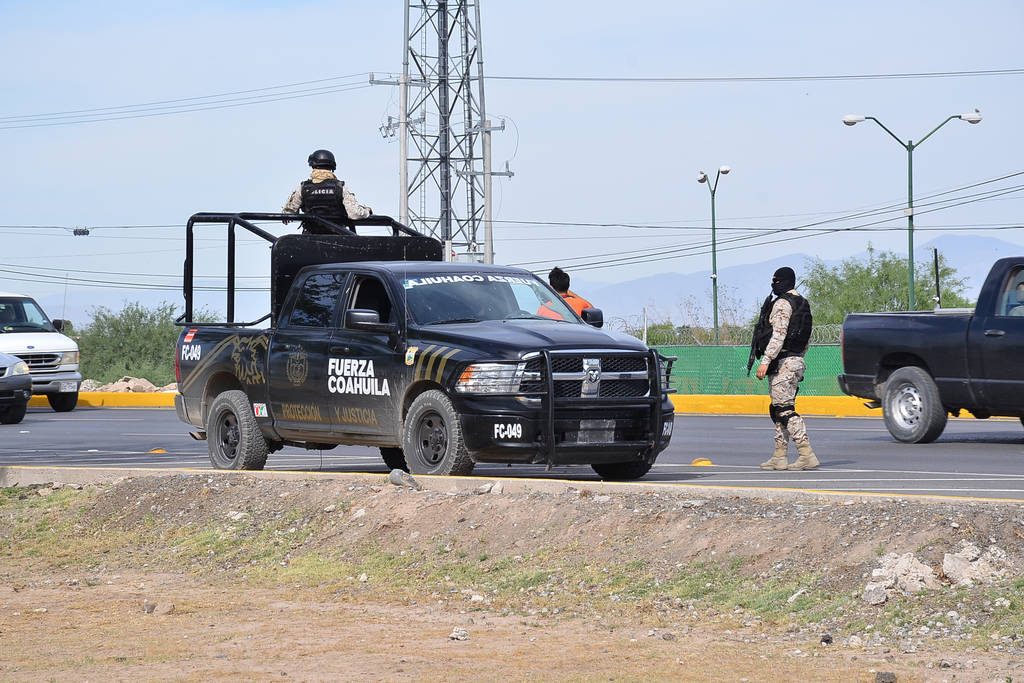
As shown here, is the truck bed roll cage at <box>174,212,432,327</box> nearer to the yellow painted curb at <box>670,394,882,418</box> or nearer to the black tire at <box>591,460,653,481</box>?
the black tire at <box>591,460,653,481</box>

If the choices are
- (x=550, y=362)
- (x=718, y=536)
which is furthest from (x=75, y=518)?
(x=718, y=536)

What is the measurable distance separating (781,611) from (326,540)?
3.61 m

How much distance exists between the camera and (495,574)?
8977 millimetres

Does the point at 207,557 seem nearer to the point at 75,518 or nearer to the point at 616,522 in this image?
the point at 75,518

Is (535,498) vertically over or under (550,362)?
under

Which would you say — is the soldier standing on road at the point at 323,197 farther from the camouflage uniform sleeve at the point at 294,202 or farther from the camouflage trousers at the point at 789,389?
the camouflage trousers at the point at 789,389

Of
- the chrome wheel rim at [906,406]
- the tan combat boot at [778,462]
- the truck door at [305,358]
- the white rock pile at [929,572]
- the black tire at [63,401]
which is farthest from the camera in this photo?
the black tire at [63,401]

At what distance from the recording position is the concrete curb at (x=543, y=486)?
31.7 ft

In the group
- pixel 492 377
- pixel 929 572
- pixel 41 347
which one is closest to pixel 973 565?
pixel 929 572

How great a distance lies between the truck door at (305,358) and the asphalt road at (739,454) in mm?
1531

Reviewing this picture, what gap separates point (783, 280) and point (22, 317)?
20097 millimetres

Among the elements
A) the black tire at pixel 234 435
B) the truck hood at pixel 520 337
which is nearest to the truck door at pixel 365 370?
the truck hood at pixel 520 337

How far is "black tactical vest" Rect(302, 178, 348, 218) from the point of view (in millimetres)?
14383

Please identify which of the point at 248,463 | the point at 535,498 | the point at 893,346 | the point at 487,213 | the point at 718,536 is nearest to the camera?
the point at 718,536
